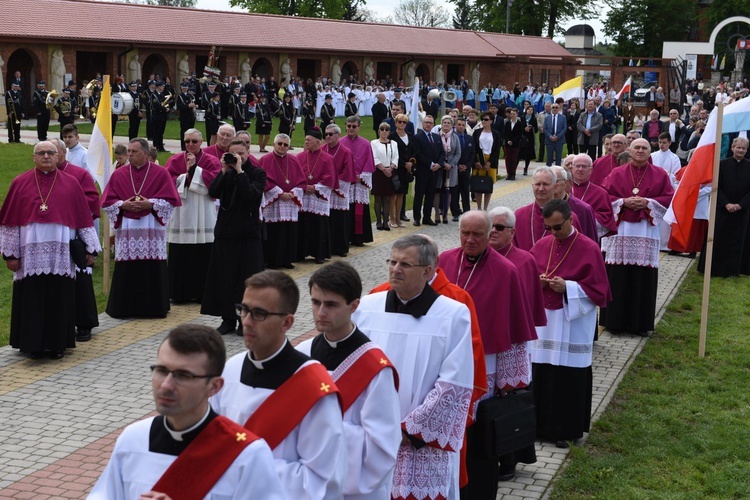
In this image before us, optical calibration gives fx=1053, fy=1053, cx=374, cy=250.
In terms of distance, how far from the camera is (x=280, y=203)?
14953 mm

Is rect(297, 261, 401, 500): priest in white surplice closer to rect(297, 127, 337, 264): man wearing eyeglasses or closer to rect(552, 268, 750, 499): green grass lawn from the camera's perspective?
rect(552, 268, 750, 499): green grass lawn

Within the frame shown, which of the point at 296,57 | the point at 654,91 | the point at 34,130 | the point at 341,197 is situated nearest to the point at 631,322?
the point at 341,197

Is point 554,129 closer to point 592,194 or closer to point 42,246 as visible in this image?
point 592,194

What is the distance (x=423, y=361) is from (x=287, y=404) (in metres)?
1.44

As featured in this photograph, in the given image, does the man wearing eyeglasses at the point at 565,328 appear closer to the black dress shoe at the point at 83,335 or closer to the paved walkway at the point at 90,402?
the paved walkway at the point at 90,402

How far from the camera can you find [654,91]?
44562 millimetres

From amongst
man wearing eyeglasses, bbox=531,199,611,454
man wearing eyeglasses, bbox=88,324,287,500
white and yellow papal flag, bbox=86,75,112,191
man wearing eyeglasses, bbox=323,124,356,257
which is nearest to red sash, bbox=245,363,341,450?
man wearing eyeglasses, bbox=88,324,287,500

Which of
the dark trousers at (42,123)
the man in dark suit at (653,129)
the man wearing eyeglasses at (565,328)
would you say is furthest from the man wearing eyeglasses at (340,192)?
the dark trousers at (42,123)

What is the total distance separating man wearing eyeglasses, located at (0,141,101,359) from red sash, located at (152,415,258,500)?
7038 millimetres

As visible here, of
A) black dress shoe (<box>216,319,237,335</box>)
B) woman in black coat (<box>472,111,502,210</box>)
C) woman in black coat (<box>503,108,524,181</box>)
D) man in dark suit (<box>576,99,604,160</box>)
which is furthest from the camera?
man in dark suit (<box>576,99,604,160</box>)

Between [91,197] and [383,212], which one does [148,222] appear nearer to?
[91,197]

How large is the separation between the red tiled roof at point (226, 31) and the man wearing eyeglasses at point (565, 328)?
32382mm

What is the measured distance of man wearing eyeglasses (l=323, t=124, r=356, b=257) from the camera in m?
15.9

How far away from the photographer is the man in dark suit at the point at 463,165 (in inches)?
772
